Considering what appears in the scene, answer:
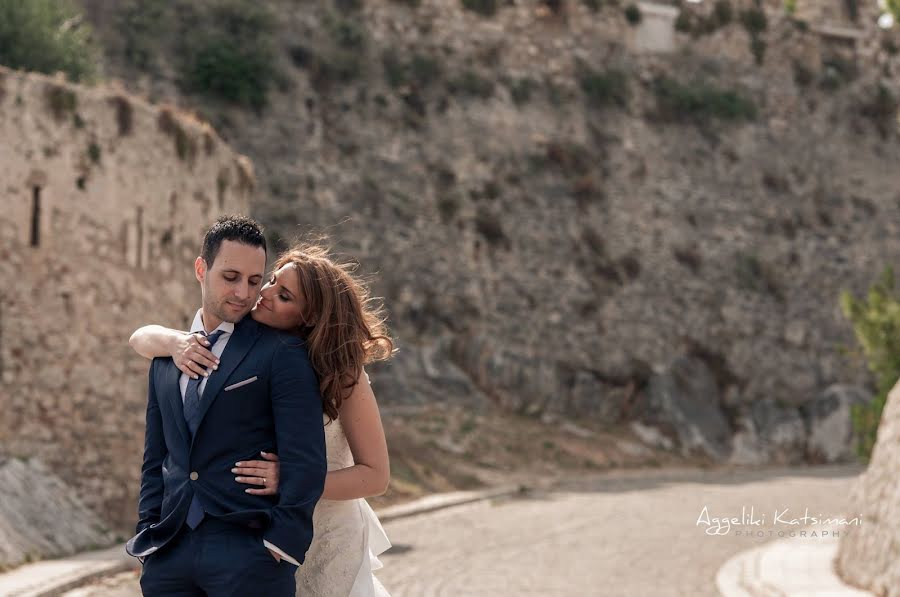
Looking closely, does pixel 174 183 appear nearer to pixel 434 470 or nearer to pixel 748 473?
pixel 434 470

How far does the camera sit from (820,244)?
97.2 ft

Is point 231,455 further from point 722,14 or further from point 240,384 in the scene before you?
point 722,14

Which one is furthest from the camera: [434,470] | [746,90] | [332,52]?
[746,90]

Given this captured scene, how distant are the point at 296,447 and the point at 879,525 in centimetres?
652

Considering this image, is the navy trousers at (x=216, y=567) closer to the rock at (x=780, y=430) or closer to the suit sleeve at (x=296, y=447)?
the suit sleeve at (x=296, y=447)

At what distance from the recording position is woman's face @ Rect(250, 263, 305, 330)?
3895 mm

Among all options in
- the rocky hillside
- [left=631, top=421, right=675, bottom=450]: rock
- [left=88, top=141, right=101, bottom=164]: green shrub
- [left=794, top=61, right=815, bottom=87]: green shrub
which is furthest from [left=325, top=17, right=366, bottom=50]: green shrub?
[left=88, top=141, right=101, bottom=164]: green shrub

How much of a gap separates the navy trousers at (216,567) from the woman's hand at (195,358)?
47 centimetres

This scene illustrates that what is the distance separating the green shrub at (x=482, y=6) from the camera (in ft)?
92.2

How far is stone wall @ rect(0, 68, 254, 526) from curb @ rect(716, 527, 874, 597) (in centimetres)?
574

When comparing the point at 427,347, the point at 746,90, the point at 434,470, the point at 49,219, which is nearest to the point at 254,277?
the point at 49,219

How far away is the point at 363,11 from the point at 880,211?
14.4 metres

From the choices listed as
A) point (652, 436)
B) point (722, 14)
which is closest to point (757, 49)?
point (722, 14)

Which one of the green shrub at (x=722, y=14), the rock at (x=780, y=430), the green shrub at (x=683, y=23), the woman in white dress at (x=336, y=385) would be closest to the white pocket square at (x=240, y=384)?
the woman in white dress at (x=336, y=385)
